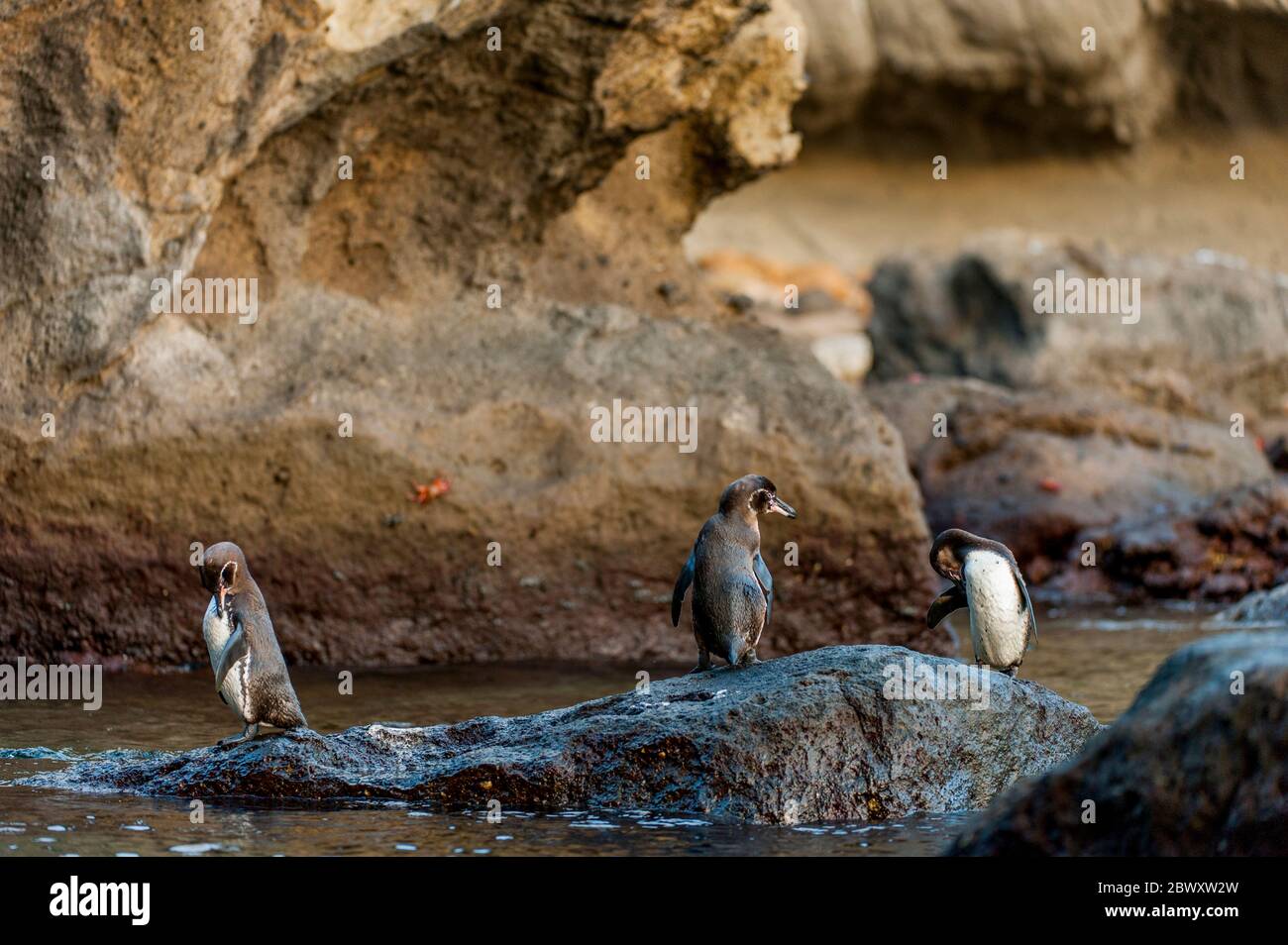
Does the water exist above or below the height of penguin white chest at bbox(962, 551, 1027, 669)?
below

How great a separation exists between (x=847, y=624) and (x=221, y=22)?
4626 mm

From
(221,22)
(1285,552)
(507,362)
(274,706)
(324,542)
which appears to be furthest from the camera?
(1285,552)

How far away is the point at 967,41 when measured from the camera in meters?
25.2

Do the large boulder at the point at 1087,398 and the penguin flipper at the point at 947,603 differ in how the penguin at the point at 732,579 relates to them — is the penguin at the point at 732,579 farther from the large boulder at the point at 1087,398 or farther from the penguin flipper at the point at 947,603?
the large boulder at the point at 1087,398

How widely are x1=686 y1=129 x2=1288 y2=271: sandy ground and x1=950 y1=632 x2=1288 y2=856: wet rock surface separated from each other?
2092 cm

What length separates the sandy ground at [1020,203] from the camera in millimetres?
24938

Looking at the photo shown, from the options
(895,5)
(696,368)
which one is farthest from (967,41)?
(696,368)

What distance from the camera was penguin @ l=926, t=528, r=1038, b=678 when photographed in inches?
269

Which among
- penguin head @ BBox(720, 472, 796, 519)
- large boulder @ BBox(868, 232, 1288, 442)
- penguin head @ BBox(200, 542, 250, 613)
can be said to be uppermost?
large boulder @ BBox(868, 232, 1288, 442)

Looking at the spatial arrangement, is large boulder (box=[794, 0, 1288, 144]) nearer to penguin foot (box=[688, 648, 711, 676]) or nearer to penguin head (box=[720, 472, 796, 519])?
penguin head (box=[720, 472, 796, 519])

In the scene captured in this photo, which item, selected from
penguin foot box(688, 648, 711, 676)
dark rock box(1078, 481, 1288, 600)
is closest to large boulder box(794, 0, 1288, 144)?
dark rock box(1078, 481, 1288, 600)

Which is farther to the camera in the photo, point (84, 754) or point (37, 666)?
point (37, 666)

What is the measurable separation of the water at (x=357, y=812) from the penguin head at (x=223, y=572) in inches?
33.1

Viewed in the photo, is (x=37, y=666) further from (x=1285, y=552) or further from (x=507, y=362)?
(x=1285, y=552)
